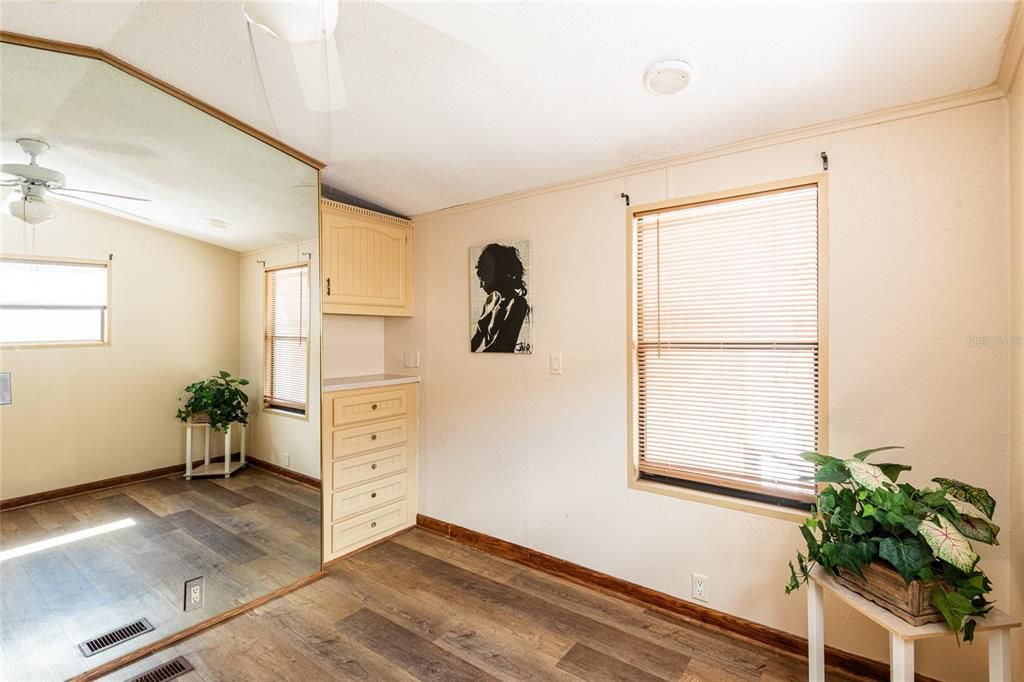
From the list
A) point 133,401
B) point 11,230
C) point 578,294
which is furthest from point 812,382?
point 11,230

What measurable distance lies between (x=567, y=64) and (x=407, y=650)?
101 inches

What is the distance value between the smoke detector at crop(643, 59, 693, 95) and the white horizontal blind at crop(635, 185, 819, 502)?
664 mm

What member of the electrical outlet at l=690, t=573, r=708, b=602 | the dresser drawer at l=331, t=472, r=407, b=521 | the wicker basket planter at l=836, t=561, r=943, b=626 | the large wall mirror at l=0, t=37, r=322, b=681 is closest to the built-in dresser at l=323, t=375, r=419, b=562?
the dresser drawer at l=331, t=472, r=407, b=521

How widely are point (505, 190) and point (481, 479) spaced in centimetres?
191

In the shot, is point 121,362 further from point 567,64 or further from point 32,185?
point 567,64

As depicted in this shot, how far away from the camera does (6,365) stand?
68.1 inches

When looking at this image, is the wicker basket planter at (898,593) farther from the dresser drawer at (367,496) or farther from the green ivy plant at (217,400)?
the green ivy plant at (217,400)

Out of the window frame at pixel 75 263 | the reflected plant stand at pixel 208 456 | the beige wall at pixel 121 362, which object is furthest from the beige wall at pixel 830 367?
the window frame at pixel 75 263

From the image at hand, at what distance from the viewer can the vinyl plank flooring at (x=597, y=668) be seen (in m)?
1.88

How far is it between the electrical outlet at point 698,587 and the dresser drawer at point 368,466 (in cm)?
202

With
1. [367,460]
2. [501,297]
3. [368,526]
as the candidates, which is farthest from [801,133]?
[368,526]

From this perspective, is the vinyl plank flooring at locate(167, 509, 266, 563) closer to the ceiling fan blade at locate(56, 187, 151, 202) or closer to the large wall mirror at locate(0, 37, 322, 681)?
the large wall mirror at locate(0, 37, 322, 681)

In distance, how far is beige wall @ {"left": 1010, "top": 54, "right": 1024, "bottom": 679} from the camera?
1.46 meters

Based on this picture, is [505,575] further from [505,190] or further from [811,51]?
[811,51]
